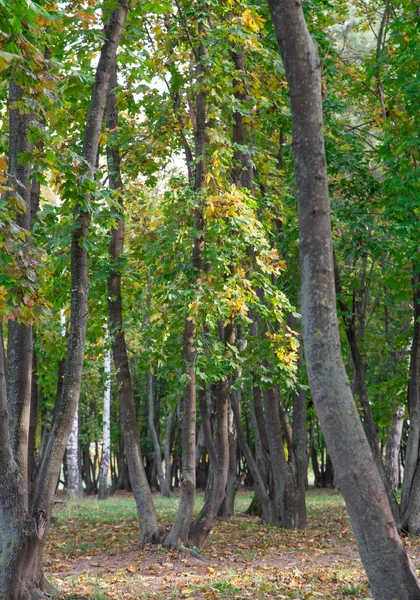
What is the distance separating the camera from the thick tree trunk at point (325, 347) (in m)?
4.21

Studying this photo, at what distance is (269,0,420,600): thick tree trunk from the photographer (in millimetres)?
4215

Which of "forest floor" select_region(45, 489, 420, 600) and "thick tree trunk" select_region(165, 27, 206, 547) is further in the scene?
"thick tree trunk" select_region(165, 27, 206, 547)

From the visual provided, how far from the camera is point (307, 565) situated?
31.9ft

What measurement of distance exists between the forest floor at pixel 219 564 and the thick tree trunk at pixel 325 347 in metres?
3.16

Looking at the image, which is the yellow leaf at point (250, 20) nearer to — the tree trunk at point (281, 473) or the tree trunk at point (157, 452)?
the tree trunk at point (281, 473)

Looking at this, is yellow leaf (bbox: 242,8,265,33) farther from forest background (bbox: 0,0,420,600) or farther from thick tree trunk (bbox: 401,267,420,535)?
thick tree trunk (bbox: 401,267,420,535)

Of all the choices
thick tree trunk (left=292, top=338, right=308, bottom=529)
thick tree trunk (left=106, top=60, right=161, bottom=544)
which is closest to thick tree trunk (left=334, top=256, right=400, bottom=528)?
thick tree trunk (left=292, top=338, right=308, bottom=529)

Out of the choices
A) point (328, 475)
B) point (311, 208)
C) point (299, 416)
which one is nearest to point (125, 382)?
point (299, 416)

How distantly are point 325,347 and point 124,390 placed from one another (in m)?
8.38

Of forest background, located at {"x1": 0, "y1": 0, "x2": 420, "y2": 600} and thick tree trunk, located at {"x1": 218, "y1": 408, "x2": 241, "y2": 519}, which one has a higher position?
forest background, located at {"x1": 0, "y1": 0, "x2": 420, "y2": 600}

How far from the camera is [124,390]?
487 inches

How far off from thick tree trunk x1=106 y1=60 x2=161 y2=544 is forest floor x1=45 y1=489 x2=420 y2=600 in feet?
1.84

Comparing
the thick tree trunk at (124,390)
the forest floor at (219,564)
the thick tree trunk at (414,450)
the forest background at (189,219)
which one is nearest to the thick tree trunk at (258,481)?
the forest background at (189,219)

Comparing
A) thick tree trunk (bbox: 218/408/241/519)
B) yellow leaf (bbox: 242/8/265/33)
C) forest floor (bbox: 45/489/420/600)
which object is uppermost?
yellow leaf (bbox: 242/8/265/33)
